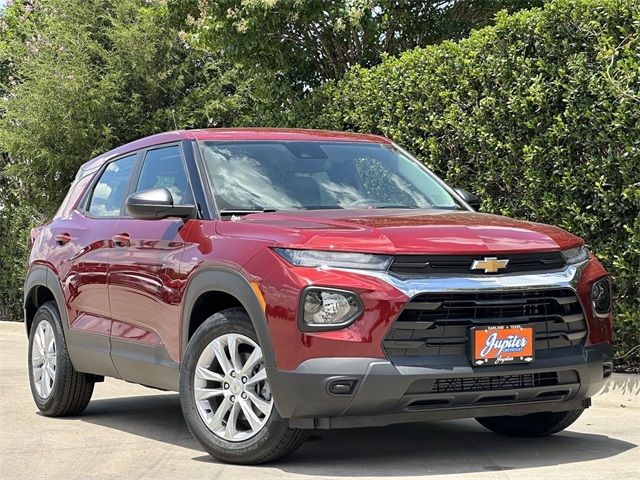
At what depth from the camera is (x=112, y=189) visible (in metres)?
8.67

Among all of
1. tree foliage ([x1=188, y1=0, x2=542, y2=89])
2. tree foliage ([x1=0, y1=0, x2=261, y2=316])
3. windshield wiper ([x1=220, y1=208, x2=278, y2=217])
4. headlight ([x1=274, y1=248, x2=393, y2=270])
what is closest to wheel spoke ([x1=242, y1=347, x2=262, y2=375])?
headlight ([x1=274, y1=248, x2=393, y2=270])

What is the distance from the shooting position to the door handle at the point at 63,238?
8.80m

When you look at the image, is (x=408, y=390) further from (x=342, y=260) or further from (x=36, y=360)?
(x=36, y=360)

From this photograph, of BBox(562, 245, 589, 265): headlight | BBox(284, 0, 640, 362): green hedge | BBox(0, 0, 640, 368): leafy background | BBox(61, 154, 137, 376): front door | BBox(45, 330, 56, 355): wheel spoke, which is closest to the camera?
BBox(562, 245, 589, 265): headlight

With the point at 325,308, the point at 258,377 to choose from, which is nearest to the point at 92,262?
the point at 258,377

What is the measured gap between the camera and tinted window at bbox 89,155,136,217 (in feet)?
27.8

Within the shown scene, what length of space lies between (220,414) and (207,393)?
0.49 feet

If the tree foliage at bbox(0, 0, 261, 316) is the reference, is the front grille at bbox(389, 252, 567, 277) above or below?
below

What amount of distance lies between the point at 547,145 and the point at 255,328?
15.1ft

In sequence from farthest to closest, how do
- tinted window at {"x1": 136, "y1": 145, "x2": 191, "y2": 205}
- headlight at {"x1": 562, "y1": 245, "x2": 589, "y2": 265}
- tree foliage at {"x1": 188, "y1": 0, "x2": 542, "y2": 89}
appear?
tree foliage at {"x1": 188, "y1": 0, "x2": 542, "y2": 89}, tinted window at {"x1": 136, "y1": 145, "x2": 191, "y2": 205}, headlight at {"x1": 562, "y1": 245, "x2": 589, "y2": 265}

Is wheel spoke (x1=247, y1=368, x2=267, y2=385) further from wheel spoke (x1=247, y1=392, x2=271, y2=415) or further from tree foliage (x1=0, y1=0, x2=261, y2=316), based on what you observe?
tree foliage (x1=0, y1=0, x2=261, y2=316)

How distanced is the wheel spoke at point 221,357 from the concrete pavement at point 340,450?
1.74 feet

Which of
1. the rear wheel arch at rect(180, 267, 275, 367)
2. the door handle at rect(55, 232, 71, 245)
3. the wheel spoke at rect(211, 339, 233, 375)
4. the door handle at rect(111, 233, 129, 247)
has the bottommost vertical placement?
the wheel spoke at rect(211, 339, 233, 375)

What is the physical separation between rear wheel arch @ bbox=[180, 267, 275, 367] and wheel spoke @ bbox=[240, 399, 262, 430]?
37 cm
